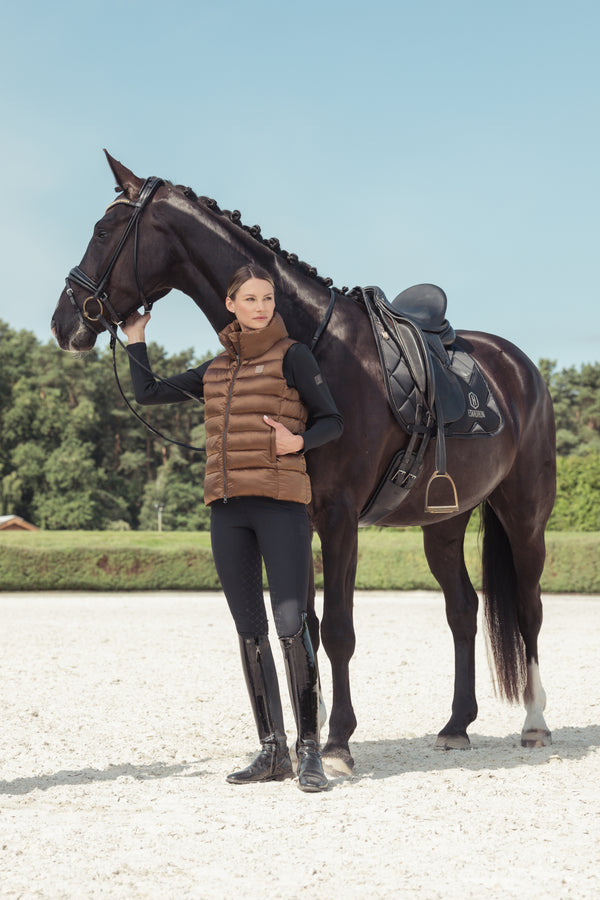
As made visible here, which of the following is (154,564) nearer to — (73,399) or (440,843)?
(440,843)

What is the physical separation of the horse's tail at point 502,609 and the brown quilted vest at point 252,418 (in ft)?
6.53

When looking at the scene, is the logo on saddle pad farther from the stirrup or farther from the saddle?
the stirrup

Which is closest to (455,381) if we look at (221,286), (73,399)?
(221,286)

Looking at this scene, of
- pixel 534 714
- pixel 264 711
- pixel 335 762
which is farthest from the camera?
pixel 534 714

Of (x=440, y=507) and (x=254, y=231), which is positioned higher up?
(x=254, y=231)

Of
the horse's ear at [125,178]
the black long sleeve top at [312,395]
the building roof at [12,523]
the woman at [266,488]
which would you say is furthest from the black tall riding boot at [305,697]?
the building roof at [12,523]

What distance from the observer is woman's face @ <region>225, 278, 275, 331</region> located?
3527 mm

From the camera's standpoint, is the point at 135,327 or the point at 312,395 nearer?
the point at 312,395

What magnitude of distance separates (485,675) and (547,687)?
0.64 metres

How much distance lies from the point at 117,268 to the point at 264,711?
6.30 ft

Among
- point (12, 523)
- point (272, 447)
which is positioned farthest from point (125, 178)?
point (12, 523)

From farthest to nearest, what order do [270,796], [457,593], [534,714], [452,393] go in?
[457,593] → [534,714] → [452,393] → [270,796]

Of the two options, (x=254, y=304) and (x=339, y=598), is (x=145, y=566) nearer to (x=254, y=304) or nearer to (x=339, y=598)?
(x=339, y=598)

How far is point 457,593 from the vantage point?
16.3 ft
